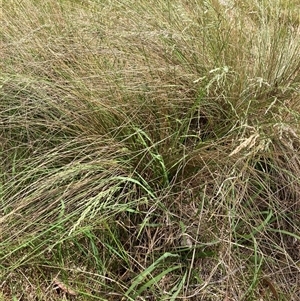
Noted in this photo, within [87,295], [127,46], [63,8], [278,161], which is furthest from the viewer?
[63,8]

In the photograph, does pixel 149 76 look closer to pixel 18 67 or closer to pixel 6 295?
pixel 18 67

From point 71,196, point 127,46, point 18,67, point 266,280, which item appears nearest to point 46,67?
point 18,67

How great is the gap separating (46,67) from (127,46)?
291 millimetres

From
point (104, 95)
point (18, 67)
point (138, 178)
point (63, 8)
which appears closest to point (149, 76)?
point (104, 95)

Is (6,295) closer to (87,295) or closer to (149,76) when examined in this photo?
(87,295)

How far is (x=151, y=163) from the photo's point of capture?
1.39 m

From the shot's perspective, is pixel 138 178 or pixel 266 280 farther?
pixel 138 178

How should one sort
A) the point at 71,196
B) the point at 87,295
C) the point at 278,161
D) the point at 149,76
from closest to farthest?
the point at 87,295 < the point at 71,196 < the point at 278,161 < the point at 149,76

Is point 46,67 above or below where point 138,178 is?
above

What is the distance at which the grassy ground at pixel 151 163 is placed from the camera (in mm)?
1246

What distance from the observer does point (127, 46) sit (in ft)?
5.53

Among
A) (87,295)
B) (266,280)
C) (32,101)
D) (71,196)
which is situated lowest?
(266,280)

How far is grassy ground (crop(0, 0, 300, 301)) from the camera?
1246 millimetres

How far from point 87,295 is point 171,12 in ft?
3.70
